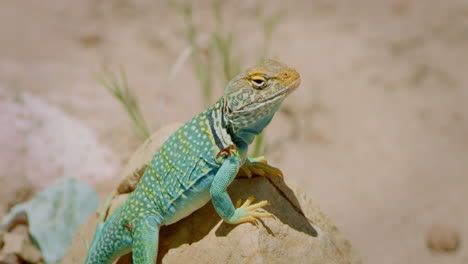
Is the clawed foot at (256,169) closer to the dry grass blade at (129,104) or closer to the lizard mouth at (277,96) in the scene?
the lizard mouth at (277,96)

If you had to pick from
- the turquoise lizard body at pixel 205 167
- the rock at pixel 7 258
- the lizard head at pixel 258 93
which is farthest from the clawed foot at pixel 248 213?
the rock at pixel 7 258

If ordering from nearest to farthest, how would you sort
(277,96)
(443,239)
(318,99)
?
(277,96)
(443,239)
(318,99)

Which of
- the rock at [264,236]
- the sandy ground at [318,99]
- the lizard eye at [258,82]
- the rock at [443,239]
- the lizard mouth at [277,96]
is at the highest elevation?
the lizard eye at [258,82]

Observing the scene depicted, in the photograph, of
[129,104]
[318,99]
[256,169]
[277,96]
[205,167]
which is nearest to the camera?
[277,96]

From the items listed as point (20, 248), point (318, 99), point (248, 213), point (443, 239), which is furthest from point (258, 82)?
point (318, 99)

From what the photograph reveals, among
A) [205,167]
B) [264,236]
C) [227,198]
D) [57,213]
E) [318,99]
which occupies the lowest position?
[318,99]

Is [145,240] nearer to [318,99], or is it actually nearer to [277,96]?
[277,96]
